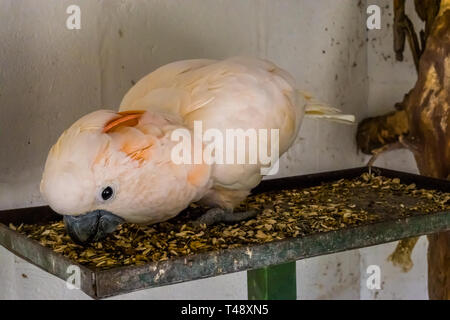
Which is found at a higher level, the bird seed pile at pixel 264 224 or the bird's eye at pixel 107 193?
the bird's eye at pixel 107 193

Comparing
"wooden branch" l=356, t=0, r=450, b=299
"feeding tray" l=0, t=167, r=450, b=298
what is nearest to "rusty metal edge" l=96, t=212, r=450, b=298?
"feeding tray" l=0, t=167, r=450, b=298

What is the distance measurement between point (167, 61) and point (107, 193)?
0.62 metres

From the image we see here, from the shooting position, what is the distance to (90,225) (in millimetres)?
1152

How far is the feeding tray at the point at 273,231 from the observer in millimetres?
1076

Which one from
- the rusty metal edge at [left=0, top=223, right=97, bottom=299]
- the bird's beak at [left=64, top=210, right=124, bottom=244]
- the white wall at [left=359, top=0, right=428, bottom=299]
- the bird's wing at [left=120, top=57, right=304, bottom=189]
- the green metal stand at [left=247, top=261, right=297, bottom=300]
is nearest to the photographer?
the rusty metal edge at [left=0, top=223, right=97, bottom=299]

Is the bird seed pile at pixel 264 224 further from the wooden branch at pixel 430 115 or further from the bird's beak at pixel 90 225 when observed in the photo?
the wooden branch at pixel 430 115

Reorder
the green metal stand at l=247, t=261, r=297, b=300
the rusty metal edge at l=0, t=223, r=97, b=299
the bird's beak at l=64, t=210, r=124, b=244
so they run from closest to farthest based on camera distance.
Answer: the rusty metal edge at l=0, t=223, r=97, b=299, the bird's beak at l=64, t=210, r=124, b=244, the green metal stand at l=247, t=261, r=297, b=300

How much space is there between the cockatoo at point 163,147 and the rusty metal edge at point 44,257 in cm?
6

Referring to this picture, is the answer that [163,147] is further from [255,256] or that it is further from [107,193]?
[255,256]

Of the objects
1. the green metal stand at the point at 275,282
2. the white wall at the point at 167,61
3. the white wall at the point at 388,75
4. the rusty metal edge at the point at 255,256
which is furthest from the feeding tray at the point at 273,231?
the white wall at the point at 388,75

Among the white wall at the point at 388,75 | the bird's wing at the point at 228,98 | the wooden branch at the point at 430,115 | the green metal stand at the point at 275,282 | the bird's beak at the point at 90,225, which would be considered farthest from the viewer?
the white wall at the point at 388,75

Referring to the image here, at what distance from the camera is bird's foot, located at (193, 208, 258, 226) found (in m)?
1.30

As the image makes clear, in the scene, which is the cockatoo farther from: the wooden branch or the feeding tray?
the wooden branch

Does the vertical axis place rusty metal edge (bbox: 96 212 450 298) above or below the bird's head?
below
